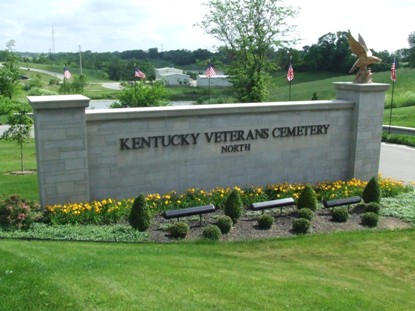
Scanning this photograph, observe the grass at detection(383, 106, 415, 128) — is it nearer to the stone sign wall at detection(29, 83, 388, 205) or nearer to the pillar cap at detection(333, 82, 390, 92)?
the pillar cap at detection(333, 82, 390, 92)

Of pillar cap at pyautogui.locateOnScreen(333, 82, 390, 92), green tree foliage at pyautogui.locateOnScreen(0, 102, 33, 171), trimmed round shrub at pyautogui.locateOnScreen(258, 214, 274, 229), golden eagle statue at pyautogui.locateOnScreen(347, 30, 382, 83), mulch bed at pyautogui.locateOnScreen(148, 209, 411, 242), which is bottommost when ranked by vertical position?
mulch bed at pyautogui.locateOnScreen(148, 209, 411, 242)

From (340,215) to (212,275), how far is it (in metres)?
5.84

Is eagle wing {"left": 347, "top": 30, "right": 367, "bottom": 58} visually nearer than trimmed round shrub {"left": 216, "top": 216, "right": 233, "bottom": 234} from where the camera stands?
No

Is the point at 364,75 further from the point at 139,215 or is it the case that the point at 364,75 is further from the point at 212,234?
the point at 139,215

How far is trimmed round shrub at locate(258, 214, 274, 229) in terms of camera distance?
11922mm

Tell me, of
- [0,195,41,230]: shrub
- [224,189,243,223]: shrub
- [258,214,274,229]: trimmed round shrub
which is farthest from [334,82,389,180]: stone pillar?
[0,195,41,230]: shrub

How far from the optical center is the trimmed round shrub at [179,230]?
35.9 ft

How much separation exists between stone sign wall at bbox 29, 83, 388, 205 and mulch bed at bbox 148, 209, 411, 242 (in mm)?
1654

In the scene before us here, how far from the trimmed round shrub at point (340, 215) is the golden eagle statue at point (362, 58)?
5113mm

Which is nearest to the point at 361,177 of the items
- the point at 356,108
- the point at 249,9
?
the point at 356,108

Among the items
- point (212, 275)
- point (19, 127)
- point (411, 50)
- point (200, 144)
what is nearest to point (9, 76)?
point (19, 127)

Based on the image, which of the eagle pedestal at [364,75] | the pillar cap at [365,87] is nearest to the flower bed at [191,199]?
the pillar cap at [365,87]

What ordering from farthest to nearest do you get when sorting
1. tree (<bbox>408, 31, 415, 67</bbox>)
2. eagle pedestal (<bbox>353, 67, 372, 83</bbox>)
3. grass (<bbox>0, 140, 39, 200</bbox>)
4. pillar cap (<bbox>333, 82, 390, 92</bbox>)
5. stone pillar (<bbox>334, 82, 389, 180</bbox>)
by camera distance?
tree (<bbox>408, 31, 415, 67</bbox>), eagle pedestal (<bbox>353, 67, 372, 83</bbox>), stone pillar (<bbox>334, 82, 389, 180</bbox>), pillar cap (<bbox>333, 82, 390, 92</bbox>), grass (<bbox>0, 140, 39, 200</bbox>)

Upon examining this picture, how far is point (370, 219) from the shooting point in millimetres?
12664
